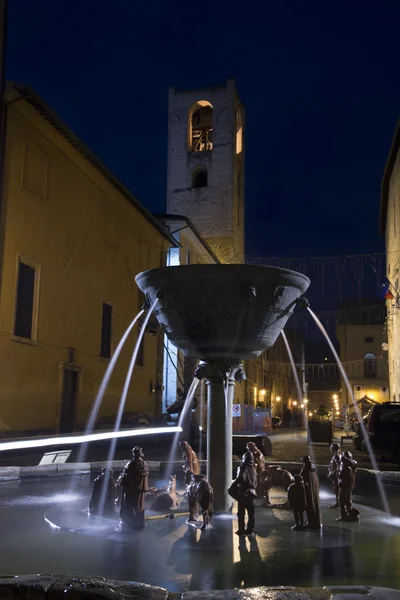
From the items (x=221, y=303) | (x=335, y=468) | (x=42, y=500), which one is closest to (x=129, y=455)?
(x=42, y=500)

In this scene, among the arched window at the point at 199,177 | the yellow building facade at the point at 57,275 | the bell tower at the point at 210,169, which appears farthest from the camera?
the arched window at the point at 199,177

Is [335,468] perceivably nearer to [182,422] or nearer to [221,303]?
[221,303]

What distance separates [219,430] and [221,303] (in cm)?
157

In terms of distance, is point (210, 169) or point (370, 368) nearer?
point (210, 169)

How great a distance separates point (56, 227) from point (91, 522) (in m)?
13.5

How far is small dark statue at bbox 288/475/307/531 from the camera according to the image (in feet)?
19.0

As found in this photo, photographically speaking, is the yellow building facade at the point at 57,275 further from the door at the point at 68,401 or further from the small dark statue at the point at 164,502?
the small dark statue at the point at 164,502

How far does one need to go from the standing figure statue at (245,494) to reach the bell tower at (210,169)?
35.2 meters

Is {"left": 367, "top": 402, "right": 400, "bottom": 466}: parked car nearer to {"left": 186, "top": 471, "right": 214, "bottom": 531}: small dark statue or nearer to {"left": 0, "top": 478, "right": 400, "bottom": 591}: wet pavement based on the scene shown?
{"left": 0, "top": 478, "right": 400, "bottom": 591}: wet pavement

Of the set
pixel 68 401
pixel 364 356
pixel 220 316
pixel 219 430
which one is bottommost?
pixel 219 430

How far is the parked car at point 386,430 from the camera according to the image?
48.4ft

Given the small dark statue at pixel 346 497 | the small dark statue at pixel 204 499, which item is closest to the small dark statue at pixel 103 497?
the small dark statue at pixel 204 499

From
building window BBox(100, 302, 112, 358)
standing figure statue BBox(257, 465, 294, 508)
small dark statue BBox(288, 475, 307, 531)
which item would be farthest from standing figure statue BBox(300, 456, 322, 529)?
building window BBox(100, 302, 112, 358)

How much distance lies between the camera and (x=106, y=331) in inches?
893
